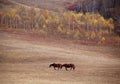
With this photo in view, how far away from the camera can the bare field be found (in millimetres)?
7105

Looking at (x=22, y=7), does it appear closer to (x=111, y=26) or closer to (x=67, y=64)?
(x=67, y=64)

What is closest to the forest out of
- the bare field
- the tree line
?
the tree line

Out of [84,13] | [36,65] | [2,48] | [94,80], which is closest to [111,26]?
[84,13]

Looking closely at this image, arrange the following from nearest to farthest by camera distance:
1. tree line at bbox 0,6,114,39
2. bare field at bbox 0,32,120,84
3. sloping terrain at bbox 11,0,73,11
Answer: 1. bare field at bbox 0,32,120,84
2. tree line at bbox 0,6,114,39
3. sloping terrain at bbox 11,0,73,11

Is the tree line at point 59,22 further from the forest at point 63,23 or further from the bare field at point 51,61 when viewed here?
the bare field at point 51,61

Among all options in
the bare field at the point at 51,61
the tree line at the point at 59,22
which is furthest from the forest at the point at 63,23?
the bare field at the point at 51,61

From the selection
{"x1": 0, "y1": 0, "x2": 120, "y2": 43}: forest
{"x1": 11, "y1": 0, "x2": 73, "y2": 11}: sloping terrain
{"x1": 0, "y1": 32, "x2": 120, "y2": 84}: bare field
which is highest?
{"x1": 11, "y1": 0, "x2": 73, "y2": 11}: sloping terrain

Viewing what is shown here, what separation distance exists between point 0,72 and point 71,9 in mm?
2223

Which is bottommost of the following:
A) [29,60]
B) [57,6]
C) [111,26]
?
[29,60]

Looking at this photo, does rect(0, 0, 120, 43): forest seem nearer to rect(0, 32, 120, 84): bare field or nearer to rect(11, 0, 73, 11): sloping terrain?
rect(11, 0, 73, 11): sloping terrain

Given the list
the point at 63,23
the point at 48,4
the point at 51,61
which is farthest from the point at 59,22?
the point at 51,61

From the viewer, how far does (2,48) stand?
715cm

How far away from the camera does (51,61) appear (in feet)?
23.9

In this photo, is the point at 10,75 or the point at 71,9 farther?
the point at 71,9
